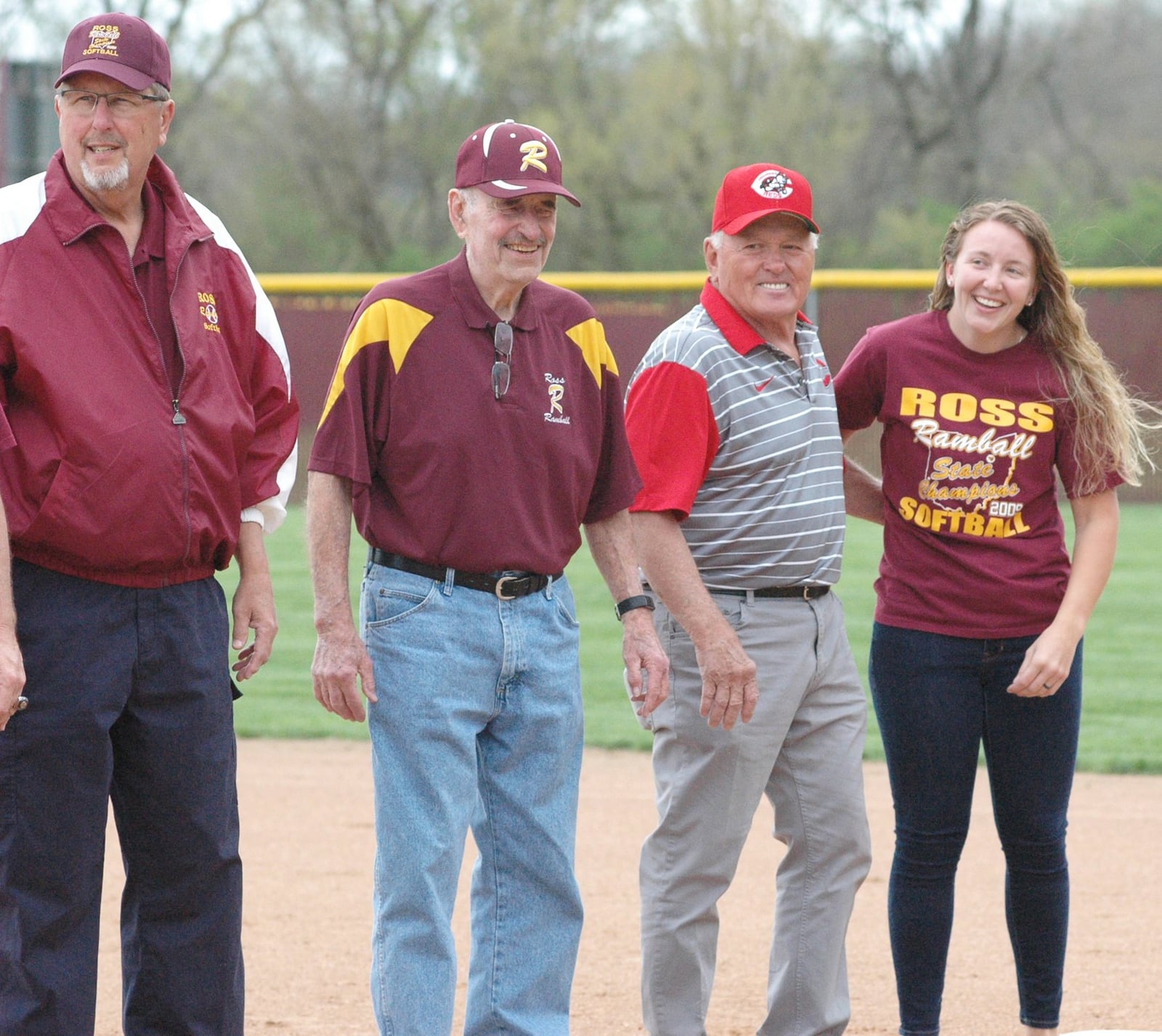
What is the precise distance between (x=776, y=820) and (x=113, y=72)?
206 centimetres

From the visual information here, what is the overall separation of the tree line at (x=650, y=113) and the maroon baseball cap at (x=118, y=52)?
26.6 meters

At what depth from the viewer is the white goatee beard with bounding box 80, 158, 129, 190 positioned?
295 centimetres

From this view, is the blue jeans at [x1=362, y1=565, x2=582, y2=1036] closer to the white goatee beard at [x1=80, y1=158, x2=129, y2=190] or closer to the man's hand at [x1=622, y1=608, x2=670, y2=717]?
the man's hand at [x1=622, y1=608, x2=670, y2=717]

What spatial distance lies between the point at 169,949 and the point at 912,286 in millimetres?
16936

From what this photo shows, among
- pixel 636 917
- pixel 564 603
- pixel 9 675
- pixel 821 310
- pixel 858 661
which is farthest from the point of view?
pixel 821 310

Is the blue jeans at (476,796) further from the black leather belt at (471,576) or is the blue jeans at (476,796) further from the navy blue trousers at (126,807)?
the navy blue trousers at (126,807)

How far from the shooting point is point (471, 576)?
3166 millimetres

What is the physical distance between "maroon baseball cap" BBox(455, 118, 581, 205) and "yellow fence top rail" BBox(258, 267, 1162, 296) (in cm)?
1459

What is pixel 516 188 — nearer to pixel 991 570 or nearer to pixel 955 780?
pixel 991 570

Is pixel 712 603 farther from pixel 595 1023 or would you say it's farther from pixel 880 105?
pixel 880 105

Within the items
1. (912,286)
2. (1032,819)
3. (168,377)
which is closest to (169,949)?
(168,377)

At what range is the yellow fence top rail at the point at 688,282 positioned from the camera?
60.3 ft

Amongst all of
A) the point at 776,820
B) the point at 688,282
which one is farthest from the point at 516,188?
the point at 688,282

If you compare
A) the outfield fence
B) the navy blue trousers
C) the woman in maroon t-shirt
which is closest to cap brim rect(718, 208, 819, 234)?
the woman in maroon t-shirt
